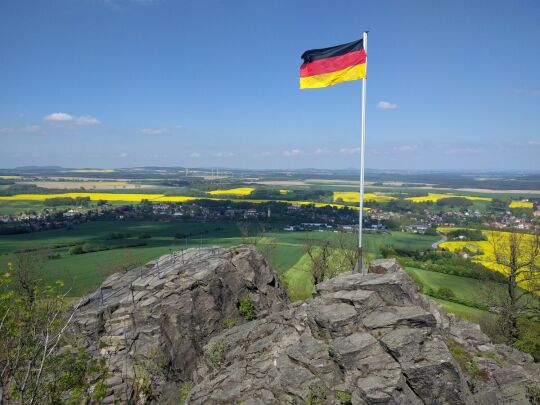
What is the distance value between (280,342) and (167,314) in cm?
813

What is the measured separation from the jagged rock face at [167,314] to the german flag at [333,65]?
1194cm

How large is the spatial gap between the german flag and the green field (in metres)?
21.8

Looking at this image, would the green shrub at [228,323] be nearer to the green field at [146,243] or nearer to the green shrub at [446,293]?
the green field at [146,243]

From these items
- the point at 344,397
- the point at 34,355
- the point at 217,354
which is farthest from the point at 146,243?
the point at 344,397

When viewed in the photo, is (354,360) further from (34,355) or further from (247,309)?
(247,309)

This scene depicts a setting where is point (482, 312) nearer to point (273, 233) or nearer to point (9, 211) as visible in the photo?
point (273, 233)

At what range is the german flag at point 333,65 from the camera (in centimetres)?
1762

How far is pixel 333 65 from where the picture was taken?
18.2 meters

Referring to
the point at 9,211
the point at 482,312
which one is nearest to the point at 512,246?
the point at 482,312

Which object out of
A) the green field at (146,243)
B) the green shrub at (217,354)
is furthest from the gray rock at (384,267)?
the green field at (146,243)

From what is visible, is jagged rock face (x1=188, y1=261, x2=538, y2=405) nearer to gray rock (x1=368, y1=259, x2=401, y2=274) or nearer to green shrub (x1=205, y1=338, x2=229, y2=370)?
green shrub (x1=205, y1=338, x2=229, y2=370)

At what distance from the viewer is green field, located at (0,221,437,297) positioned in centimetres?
4512

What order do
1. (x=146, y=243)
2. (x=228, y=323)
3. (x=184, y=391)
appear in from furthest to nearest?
(x=146, y=243), (x=228, y=323), (x=184, y=391)

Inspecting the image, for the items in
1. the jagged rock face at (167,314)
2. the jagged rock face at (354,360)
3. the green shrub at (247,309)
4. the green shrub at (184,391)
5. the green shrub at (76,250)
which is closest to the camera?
the jagged rock face at (354,360)
